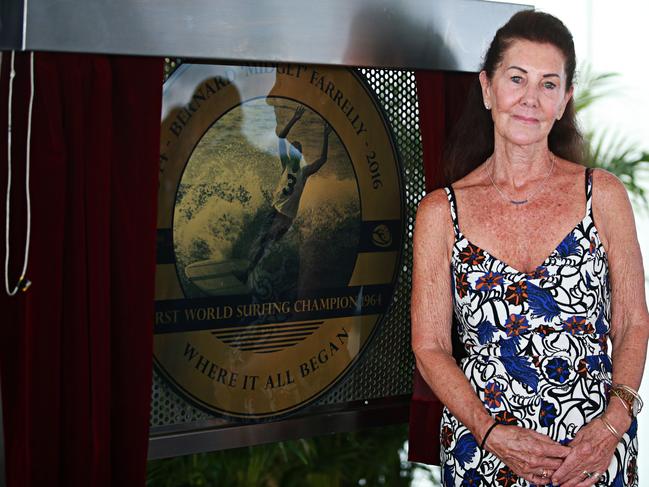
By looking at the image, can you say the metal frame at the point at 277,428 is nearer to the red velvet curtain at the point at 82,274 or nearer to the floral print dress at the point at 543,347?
the red velvet curtain at the point at 82,274

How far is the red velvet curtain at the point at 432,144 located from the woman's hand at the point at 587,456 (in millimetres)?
645

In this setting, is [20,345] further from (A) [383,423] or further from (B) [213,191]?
(A) [383,423]

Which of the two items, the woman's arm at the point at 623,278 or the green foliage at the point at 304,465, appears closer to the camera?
the woman's arm at the point at 623,278

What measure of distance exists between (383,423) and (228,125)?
0.93 m

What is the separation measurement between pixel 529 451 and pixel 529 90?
30.5 inches

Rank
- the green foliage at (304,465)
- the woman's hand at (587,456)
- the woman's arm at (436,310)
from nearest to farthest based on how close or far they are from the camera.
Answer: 1. the woman's hand at (587,456)
2. the woman's arm at (436,310)
3. the green foliage at (304,465)

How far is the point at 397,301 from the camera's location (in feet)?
8.14

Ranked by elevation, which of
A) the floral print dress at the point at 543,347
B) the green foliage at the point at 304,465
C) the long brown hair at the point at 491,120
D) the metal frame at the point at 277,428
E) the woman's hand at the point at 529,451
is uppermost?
the long brown hair at the point at 491,120

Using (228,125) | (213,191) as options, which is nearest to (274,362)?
(213,191)

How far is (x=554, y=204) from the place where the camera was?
198 centimetres

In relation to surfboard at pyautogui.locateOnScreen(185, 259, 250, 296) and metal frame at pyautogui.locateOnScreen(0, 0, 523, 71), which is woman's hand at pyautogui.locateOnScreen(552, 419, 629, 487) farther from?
metal frame at pyautogui.locateOnScreen(0, 0, 523, 71)

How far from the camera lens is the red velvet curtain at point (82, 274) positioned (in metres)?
1.90

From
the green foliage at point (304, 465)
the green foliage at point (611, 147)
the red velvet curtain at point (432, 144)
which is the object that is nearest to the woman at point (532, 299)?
the red velvet curtain at point (432, 144)

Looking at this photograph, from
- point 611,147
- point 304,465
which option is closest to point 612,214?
point 304,465
